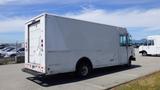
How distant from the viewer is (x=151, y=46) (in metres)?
27.7

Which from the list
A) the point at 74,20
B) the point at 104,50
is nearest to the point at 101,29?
the point at 104,50

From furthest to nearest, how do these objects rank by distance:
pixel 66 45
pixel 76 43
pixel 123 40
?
pixel 123 40
pixel 76 43
pixel 66 45

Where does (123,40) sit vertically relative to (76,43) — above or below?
above

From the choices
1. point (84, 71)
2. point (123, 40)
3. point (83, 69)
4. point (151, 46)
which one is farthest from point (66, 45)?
point (151, 46)

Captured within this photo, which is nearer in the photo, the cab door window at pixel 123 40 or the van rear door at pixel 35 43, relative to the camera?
the van rear door at pixel 35 43

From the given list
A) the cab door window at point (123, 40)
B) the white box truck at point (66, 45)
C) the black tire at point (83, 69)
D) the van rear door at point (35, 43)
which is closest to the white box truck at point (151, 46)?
the cab door window at point (123, 40)

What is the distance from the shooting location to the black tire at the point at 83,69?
1148cm

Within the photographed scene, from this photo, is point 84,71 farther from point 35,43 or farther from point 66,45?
point 35,43

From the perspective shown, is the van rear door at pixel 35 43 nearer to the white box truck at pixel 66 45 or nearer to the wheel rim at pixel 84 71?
the white box truck at pixel 66 45

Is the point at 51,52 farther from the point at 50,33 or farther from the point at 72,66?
the point at 72,66

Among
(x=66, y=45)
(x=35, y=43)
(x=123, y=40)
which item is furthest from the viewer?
(x=123, y=40)

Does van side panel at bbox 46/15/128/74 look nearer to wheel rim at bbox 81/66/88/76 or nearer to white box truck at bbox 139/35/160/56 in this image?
wheel rim at bbox 81/66/88/76

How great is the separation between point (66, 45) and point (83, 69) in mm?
1791

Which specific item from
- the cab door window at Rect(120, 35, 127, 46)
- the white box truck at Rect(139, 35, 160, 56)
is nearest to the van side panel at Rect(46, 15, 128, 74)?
the cab door window at Rect(120, 35, 127, 46)
